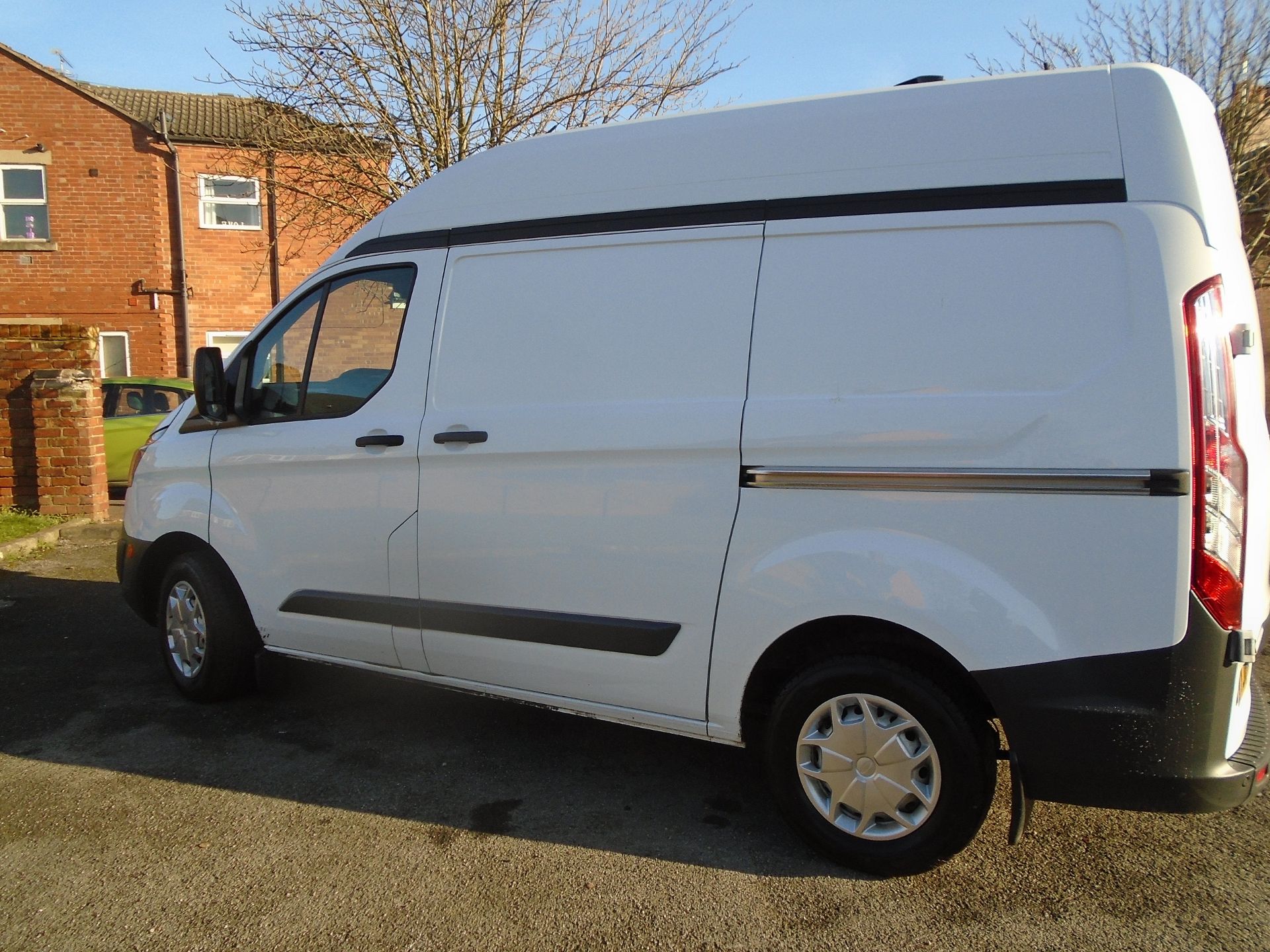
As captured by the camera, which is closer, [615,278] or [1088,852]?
[1088,852]

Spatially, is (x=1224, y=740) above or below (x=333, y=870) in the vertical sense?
above

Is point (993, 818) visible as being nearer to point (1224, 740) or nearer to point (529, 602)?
point (1224, 740)

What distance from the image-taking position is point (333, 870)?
124 inches

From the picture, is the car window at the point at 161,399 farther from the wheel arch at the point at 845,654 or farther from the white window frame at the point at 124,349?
the wheel arch at the point at 845,654

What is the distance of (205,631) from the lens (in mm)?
4570

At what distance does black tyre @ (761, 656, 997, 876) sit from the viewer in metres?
2.87

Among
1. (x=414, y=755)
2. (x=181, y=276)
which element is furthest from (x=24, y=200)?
(x=414, y=755)

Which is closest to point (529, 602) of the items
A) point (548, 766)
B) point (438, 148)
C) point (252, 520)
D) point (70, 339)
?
point (548, 766)

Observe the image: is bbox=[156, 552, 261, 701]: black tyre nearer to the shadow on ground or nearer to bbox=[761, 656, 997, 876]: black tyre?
the shadow on ground

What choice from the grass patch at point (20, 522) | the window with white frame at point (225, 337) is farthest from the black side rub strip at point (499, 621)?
the window with white frame at point (225, 337)

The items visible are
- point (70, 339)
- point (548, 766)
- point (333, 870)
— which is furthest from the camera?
point (70, 339)

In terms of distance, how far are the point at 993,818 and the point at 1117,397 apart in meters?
1.66

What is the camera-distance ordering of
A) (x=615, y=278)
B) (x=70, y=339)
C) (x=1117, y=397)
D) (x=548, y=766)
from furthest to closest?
1. (x=70, y=339)
2. (x=548, y=766)
3. (x=615, y=278)
4. (x=1117, y=397)

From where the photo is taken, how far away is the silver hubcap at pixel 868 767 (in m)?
2.94
